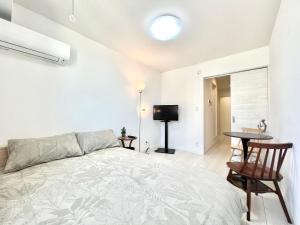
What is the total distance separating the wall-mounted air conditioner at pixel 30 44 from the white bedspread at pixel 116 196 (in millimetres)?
1454

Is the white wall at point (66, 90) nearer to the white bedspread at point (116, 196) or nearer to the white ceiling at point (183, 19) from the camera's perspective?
the white ceiling at point (183, 19)

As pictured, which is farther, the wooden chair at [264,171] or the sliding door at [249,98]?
the sliding door at [249,98]

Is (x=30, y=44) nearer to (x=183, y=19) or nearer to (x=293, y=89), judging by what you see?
(x=183, y=19)

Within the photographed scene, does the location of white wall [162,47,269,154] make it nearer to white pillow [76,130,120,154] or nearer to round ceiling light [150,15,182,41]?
round ceiling light [150,15,182,41]

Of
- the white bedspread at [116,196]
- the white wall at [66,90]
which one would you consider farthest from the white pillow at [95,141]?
the white bedspread at [116,196]

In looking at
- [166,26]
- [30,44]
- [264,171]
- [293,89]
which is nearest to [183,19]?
[166,26]

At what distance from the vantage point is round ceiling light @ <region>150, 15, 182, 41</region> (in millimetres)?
2056

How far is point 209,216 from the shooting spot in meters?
0.83

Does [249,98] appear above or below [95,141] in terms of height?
above

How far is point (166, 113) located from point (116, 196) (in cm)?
316

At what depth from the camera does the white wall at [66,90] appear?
185 cm

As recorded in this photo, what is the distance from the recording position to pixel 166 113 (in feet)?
13.3

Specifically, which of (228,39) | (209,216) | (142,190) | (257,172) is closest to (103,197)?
(142,190)

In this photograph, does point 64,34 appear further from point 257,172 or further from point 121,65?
point 257,172
